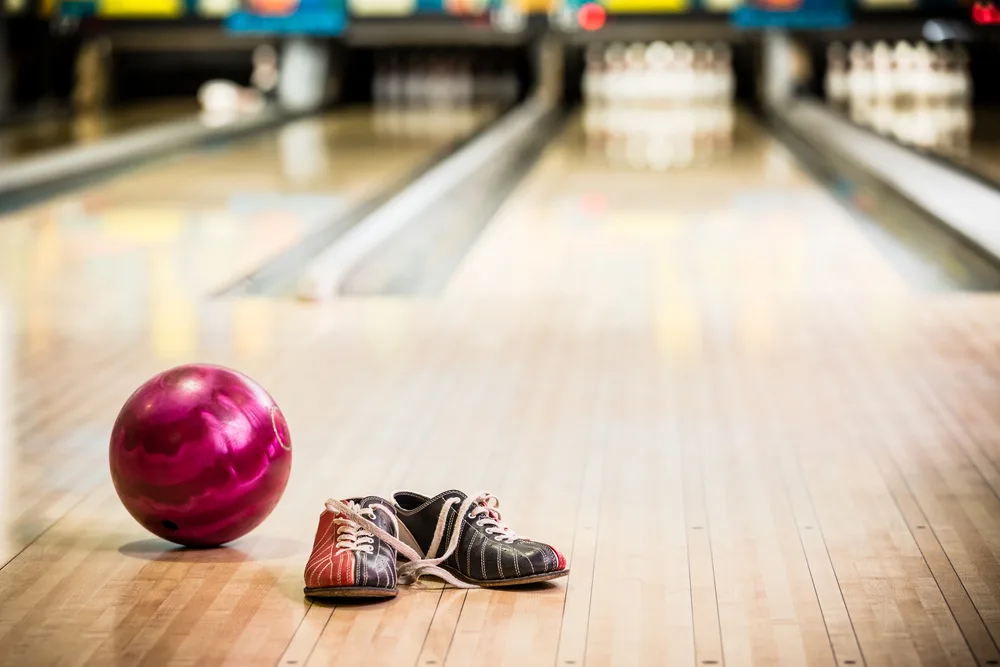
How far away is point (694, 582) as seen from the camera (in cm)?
211

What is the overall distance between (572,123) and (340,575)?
337 inches

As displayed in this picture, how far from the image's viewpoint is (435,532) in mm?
2158

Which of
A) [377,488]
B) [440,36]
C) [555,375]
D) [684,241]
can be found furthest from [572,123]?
[377,488]

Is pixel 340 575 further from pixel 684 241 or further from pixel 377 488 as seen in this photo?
pixel 684 241

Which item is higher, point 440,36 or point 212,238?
point 440,36

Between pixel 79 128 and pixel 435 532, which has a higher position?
pixel 79 128

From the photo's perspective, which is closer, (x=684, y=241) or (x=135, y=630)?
(x=135, y=630)

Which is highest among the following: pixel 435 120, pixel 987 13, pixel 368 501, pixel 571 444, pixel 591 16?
pixel 591 16

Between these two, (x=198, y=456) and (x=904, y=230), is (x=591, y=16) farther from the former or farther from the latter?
(x=198, y=456)

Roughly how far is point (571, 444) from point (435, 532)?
77 cm

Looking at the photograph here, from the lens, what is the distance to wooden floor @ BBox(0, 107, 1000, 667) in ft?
6.36

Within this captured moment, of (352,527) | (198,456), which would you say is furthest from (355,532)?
(198,456)

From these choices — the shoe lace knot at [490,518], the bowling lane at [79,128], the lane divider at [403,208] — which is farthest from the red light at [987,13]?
the bowling lane at [79,128]

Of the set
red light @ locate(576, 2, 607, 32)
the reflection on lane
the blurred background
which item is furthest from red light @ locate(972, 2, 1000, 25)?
red light @ locate(576, 2, 607, 32)
